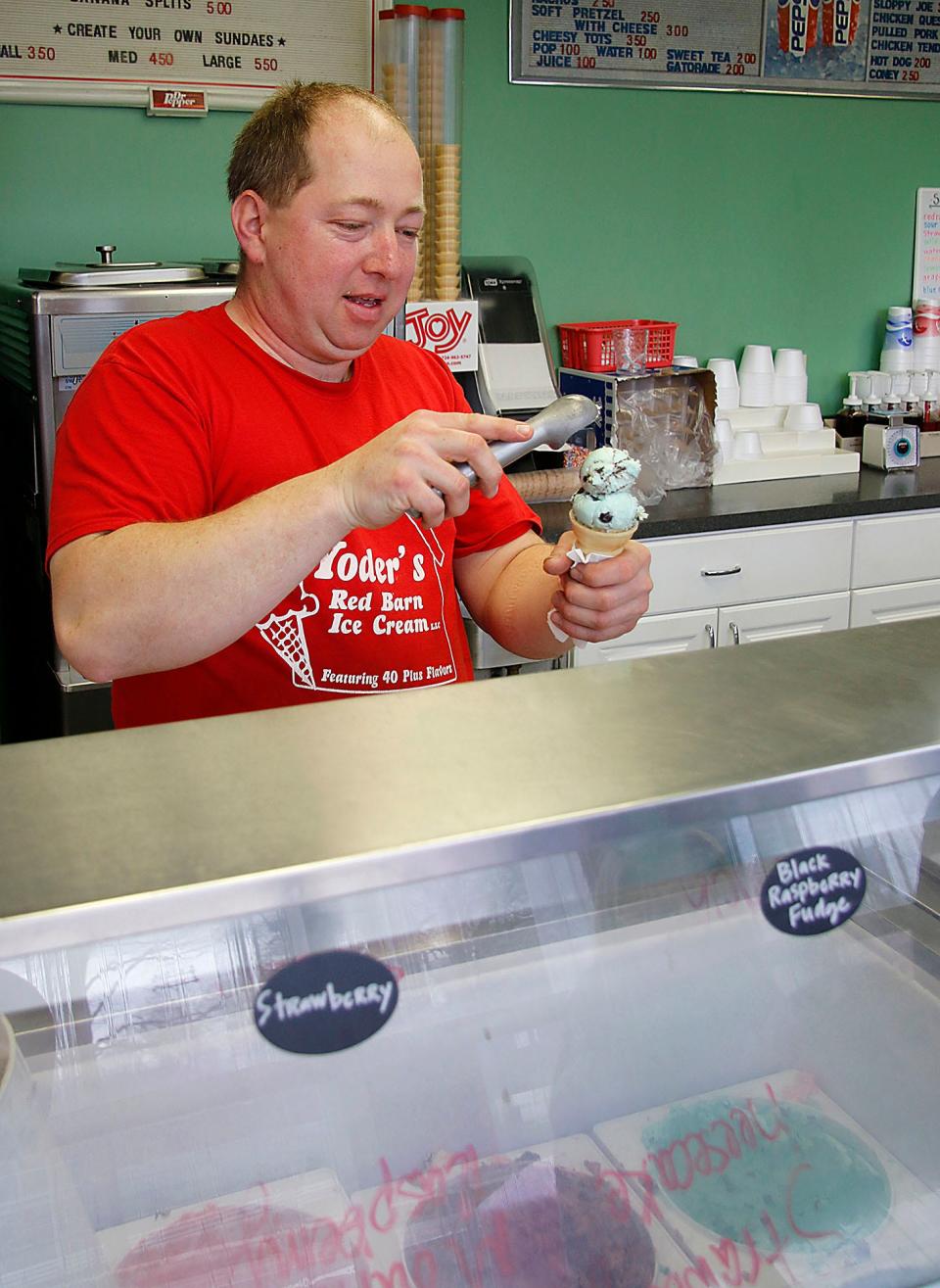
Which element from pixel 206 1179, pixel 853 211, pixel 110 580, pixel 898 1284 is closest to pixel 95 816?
pixel 206 1179

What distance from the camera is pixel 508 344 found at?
3461 millimetres

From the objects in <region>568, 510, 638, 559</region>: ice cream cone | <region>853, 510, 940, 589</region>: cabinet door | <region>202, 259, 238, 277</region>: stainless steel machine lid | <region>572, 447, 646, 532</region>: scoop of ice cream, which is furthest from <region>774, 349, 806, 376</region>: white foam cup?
<region>572, 447, 646, 532</region>: scoop of ice cream

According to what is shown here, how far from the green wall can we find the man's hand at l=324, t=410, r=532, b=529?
88.8 inches

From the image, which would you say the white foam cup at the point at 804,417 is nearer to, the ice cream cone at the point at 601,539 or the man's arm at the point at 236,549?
the ice cream cone at the point at 601,539

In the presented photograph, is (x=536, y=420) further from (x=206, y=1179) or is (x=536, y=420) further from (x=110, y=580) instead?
(x=206, y=1179)

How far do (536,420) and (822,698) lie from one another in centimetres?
38

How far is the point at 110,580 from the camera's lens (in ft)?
4.34

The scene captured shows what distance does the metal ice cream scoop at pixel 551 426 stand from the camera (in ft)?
4.00

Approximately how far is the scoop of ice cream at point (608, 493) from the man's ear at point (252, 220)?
1.96ft

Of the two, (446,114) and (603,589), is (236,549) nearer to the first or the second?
(603,589)

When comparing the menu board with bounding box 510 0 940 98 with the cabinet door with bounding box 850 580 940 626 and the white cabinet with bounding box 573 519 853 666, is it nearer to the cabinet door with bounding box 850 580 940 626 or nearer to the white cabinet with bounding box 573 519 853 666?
the white cabinet with bounding box 573 519 853 666

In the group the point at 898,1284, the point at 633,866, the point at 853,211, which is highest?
the point at 853,211

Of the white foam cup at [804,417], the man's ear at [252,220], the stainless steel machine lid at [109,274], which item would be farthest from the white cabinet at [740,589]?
the man's ear at [252,220]

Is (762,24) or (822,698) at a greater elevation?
(762,24)
